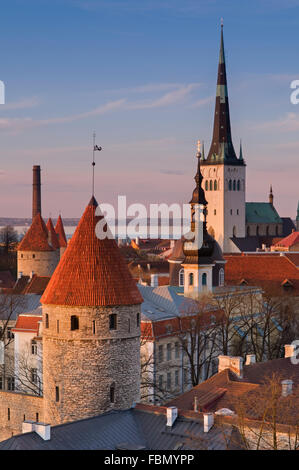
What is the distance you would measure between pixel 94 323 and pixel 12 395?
6.97m

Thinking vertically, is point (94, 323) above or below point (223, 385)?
above

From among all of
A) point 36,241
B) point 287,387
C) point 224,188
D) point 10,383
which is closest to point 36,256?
point 36,241

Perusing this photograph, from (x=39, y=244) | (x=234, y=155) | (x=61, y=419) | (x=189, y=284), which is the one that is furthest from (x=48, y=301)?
(x=234, y=155)

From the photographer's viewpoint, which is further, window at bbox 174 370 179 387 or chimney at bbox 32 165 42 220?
chimney at bbox 32 165 42 220

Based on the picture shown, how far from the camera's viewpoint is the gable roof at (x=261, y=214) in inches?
5664

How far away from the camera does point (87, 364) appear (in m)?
26.4

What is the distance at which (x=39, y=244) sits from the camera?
6788 centimetres

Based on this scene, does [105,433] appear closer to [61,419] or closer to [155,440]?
[155,440]

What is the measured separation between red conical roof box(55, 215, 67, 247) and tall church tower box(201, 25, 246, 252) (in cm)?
5045

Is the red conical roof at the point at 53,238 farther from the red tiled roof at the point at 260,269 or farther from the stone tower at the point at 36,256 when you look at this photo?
the red tiled roof at the point at 260,269

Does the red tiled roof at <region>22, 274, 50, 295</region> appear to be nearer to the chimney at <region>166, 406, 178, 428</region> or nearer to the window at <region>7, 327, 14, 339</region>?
the window at <region>7, 327, 14, 339</region>

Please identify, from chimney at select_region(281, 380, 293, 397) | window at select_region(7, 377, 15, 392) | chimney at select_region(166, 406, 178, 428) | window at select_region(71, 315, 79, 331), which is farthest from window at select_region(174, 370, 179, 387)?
chimney at select_region(166, 406, 178, 428)

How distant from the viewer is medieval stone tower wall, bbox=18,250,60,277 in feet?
222
